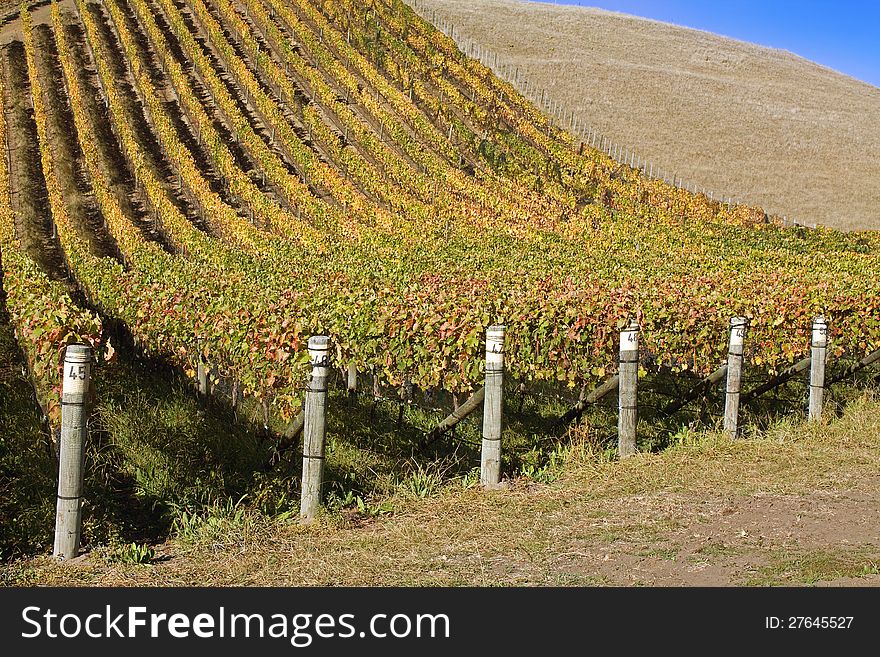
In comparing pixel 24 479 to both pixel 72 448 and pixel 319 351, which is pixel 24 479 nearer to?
pixel 72 448

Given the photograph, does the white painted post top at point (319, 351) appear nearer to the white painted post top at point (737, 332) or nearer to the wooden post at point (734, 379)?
the wooden post at point (734, 379)

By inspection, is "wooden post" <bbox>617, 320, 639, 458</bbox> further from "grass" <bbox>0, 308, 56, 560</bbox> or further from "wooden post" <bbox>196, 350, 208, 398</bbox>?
"wooden post" <bbox>196, 350, 208, 398</bbox>

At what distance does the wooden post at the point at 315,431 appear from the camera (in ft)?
19.9

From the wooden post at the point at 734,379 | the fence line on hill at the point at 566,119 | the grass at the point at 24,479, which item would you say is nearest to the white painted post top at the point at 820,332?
the wooden post at the point at 734,379

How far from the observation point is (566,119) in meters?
60.6

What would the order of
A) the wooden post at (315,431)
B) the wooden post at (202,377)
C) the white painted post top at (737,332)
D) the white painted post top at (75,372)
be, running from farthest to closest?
1. the wooden post at (202,377)
2. the white painted post top at (737,332)
3. the wooden post at (315,431)
4. the white painted post top at (75,372)

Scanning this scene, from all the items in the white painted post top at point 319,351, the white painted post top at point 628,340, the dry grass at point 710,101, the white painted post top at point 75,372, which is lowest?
the white painted post top at point 75,372

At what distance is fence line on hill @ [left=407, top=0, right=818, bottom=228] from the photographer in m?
50.5

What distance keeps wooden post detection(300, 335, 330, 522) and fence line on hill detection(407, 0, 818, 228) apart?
3989 centimetres

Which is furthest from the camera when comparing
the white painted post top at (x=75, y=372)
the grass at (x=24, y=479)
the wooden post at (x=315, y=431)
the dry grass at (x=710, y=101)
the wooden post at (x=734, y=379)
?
the dry grass at (x=710, y=101)

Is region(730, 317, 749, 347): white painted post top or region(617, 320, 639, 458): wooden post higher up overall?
region(730, 317, 749, 347): white painted post top

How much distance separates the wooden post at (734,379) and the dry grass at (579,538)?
1.12m

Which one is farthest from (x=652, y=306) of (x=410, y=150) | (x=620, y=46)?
(x=620, y=46)

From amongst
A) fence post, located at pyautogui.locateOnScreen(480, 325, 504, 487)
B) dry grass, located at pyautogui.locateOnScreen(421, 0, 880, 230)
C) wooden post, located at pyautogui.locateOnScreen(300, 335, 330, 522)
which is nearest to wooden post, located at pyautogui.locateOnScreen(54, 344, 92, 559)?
wooden post, located at pyautogui.locateOnScreen(300, 335, 330, 522)
